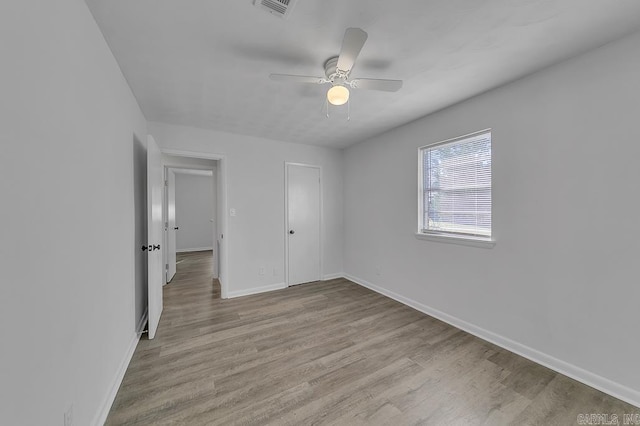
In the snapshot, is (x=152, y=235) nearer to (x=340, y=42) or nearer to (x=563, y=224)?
(x=340, y=42)

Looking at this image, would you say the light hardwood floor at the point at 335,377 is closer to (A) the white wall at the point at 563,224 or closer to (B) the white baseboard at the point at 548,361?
(B) the white baseboard at the point at 548,361

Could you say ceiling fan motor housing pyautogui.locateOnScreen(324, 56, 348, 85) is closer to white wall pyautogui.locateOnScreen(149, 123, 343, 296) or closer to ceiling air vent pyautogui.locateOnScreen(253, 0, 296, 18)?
ceiling air vent pyautogui.locateOnScreen(253, 0, 296, 18)

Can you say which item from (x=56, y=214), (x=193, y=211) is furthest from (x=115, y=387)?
(x=193, y=211)

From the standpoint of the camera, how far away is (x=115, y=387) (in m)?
1.72

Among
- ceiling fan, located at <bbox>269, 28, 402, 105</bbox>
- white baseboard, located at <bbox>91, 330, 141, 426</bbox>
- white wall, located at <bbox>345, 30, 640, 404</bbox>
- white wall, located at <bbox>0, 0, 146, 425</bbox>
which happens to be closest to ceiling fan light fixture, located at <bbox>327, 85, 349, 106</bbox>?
ceiling fan, located at <bbox>269, 28, 402, 105</bbox>

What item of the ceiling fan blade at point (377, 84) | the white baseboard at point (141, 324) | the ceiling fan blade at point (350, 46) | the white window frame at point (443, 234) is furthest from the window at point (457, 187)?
the white baseboard at point (141, 324)

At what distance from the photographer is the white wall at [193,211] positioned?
24.2 ft

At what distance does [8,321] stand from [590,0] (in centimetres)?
308

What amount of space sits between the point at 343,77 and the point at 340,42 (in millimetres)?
222

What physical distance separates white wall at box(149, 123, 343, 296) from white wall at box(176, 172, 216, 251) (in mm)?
4606

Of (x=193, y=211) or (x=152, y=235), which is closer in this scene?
(x=152, y=235)

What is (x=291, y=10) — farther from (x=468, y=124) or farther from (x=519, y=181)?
(x=519, y=181)

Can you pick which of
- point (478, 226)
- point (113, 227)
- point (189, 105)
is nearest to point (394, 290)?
point (478, 226)

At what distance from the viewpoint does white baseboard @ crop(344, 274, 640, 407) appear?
1633mm
